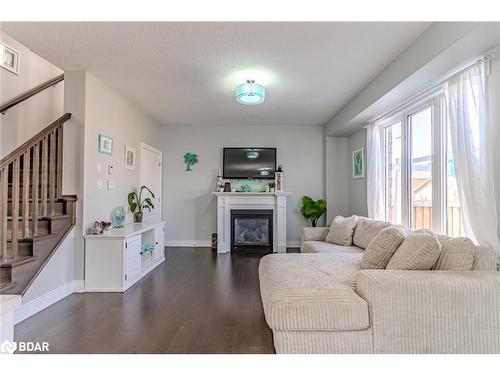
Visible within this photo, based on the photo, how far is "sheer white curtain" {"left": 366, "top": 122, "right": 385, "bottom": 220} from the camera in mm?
4250

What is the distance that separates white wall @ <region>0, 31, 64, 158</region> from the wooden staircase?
681 mm

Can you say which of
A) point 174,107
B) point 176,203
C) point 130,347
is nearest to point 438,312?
point 130,347

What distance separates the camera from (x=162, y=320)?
98.0 inches

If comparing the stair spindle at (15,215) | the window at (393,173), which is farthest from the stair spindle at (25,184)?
the window at (393,173)

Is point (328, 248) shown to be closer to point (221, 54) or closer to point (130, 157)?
point (221, 54)

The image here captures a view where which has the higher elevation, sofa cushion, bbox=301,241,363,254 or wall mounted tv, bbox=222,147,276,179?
wall mounted tv, bbox=222,147,276,179

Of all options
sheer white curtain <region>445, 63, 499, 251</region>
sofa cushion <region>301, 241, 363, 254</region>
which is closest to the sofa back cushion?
sheer white curtain <region>445, 63, 499, 251</region>

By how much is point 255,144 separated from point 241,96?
268 cm

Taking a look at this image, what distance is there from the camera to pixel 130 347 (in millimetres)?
2045

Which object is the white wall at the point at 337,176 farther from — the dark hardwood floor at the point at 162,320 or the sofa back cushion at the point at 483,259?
the sofa back cushion at the point at 483,259

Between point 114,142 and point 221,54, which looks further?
point 114,142

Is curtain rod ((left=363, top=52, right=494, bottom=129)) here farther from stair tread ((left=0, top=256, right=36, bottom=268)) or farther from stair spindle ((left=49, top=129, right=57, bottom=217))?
stair tread ((left=0, top=256, right=36, bottom=268))

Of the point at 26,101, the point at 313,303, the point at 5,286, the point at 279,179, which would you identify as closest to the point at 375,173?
the point at 279,179

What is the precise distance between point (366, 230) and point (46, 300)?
3.77 m
